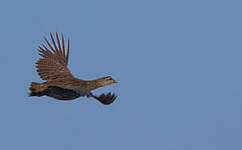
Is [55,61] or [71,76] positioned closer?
[71,76]

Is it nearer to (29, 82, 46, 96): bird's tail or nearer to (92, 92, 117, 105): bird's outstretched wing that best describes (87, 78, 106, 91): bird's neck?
(92, 92, 117, 105): bird's outstretched wing

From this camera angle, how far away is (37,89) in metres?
14.1

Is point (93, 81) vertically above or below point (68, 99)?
above

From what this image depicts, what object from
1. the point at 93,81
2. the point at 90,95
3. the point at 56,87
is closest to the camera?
the point at 90,95

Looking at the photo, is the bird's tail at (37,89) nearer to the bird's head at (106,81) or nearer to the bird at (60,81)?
the bird at (60,81)

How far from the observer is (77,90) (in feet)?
44.4

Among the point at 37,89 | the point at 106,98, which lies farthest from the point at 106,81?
the point at 37,89

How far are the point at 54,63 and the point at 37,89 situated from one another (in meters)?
3.22

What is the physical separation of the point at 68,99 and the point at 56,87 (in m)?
0.49

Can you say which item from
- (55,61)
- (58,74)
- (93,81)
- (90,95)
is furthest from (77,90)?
(55,61)

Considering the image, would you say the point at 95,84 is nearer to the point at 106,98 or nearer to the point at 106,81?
the point at 106,81

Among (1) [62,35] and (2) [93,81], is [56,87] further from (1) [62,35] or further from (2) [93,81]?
(1) [62,35]

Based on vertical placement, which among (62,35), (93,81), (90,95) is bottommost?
(90,95)

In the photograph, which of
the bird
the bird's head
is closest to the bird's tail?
the bird
